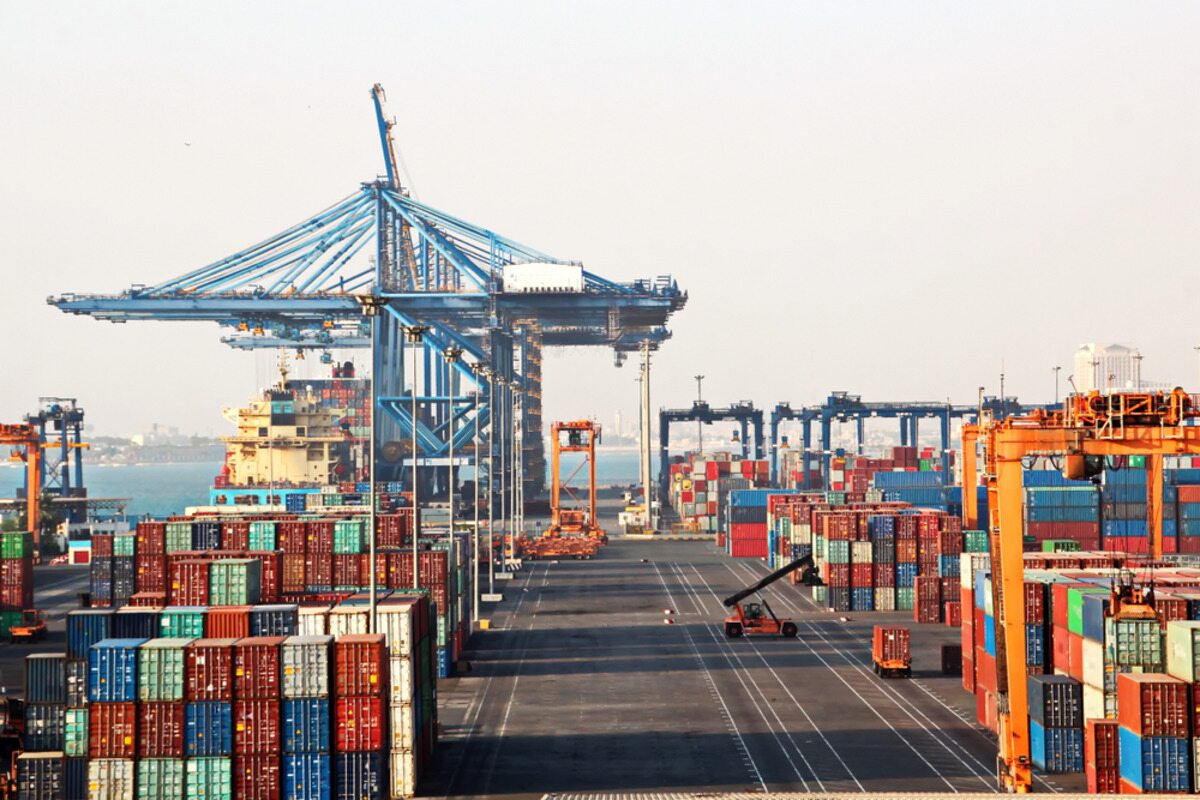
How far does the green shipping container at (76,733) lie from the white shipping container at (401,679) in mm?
7721

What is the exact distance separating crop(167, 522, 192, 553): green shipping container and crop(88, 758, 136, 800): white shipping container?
110ft

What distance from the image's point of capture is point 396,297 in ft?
541

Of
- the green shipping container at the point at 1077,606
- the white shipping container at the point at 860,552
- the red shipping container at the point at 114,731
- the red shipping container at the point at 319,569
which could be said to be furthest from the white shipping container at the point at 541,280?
the red shipping container at the point at 114,731

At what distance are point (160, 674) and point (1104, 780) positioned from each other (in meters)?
23.9

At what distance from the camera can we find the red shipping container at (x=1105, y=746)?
127ft

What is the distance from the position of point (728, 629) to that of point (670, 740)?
26.0 meters

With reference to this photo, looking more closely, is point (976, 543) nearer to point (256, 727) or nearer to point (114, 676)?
point (256, 727)

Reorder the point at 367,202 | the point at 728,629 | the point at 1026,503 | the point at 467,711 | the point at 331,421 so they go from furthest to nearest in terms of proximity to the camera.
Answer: the point at 367,202 < the point at 331,421 < the point at 1026,503 < the point at 728,629 < the point at 467,711

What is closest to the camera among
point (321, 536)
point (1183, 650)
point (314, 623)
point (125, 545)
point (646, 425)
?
point (1183, 650)

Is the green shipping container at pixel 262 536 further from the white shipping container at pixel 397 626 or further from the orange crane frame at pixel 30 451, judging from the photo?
the orange crane frame at pixel 30 451

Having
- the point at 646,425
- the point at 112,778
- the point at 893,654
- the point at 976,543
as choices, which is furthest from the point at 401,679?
the point at 646,425

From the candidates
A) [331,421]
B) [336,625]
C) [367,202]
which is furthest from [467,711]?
[367,202]

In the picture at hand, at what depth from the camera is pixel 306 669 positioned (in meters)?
36.8

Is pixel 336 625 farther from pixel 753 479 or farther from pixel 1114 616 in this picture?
pixel 753 479
